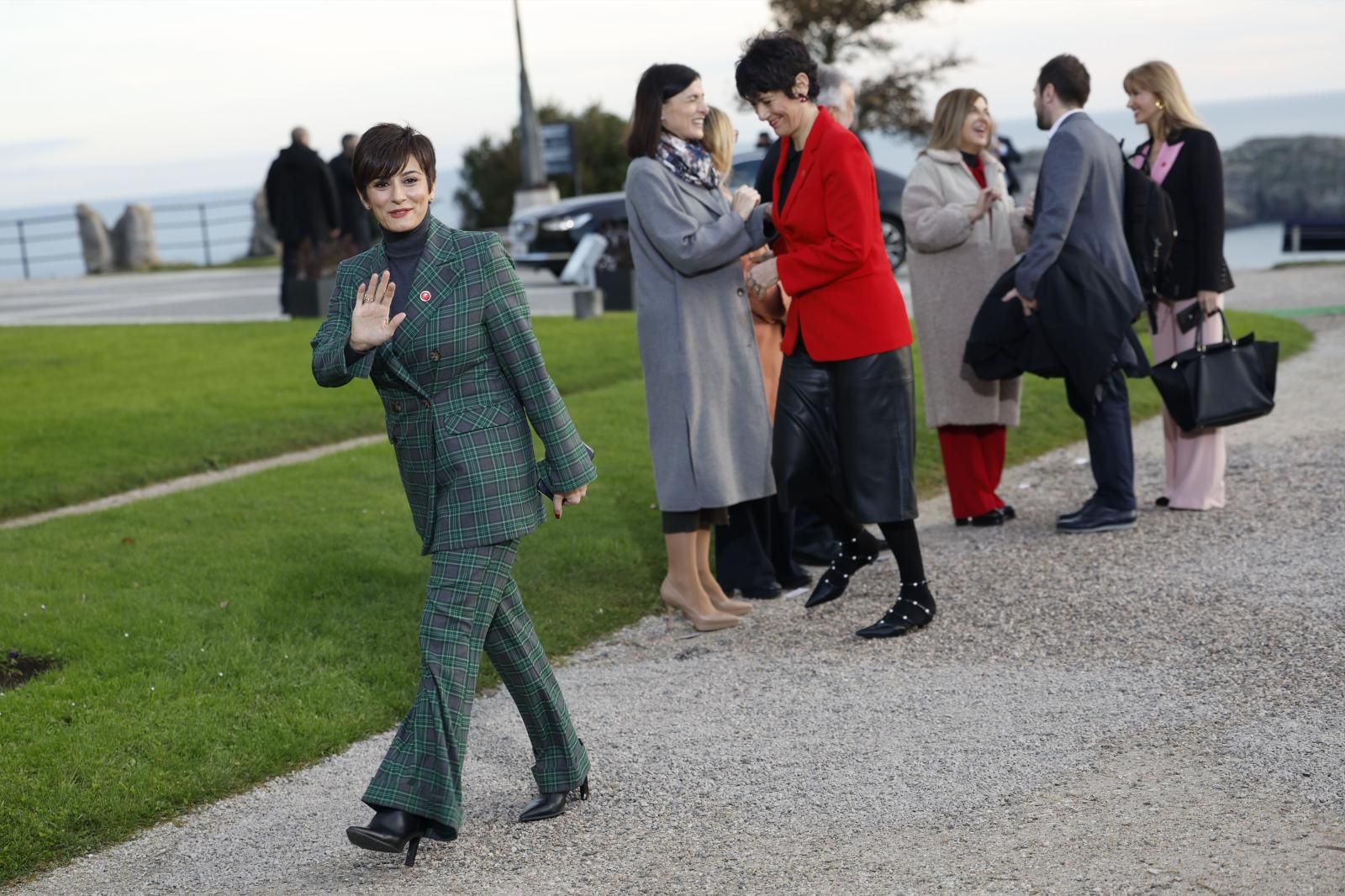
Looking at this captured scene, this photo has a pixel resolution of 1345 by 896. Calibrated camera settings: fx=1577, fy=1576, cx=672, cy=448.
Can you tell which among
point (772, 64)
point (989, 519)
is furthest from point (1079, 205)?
point (772, 64)

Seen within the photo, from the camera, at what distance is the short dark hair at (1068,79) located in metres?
7.10

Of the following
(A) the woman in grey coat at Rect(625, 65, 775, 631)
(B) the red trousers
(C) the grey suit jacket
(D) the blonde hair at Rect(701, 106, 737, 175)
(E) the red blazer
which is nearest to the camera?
(E) the red blazer

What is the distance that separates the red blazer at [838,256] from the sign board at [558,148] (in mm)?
24107

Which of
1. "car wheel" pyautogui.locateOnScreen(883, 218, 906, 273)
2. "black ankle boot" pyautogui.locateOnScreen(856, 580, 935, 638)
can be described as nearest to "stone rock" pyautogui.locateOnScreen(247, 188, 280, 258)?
"car wheel" pyautogui.locateOnScreen(883, 218, 906, 273)

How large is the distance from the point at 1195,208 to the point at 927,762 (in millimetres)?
3807

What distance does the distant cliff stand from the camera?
67.9m

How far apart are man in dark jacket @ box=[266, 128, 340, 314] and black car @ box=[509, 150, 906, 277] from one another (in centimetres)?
323

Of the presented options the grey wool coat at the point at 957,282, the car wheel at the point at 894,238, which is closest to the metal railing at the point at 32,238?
the car wheel at the point at 894,238

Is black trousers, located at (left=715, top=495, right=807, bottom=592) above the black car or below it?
below

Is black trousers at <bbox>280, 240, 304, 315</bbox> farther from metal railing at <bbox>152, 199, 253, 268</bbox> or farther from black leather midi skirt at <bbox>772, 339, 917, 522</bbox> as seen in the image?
metal railing at <bbox>152, 199, 253, 268</bbox>

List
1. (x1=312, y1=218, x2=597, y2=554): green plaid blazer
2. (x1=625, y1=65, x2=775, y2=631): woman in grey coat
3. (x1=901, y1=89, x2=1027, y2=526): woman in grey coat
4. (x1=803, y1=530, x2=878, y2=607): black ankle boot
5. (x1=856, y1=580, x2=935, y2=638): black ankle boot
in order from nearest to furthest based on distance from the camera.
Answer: (x1=312, y1=218, x2=597, y2=554): green plaid blazer
(x1=856, y1=580, x2=935, y2=638): black ankle boot
(x1=625, y1=65, x2=775, y2=631): woman in grey coat
(x1=803, y1=530, x2=878, y2=607): black ankle boot
(x1=901, y1=89, x2=1027, y2=526): woman in grey coat

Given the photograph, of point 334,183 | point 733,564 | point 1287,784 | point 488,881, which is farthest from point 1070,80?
point 334,183

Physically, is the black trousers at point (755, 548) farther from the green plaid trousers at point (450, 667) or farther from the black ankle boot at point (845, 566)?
the green plaid trousers at point (450, 667)

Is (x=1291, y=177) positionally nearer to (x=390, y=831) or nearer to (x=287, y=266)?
(x=287, y=266)
